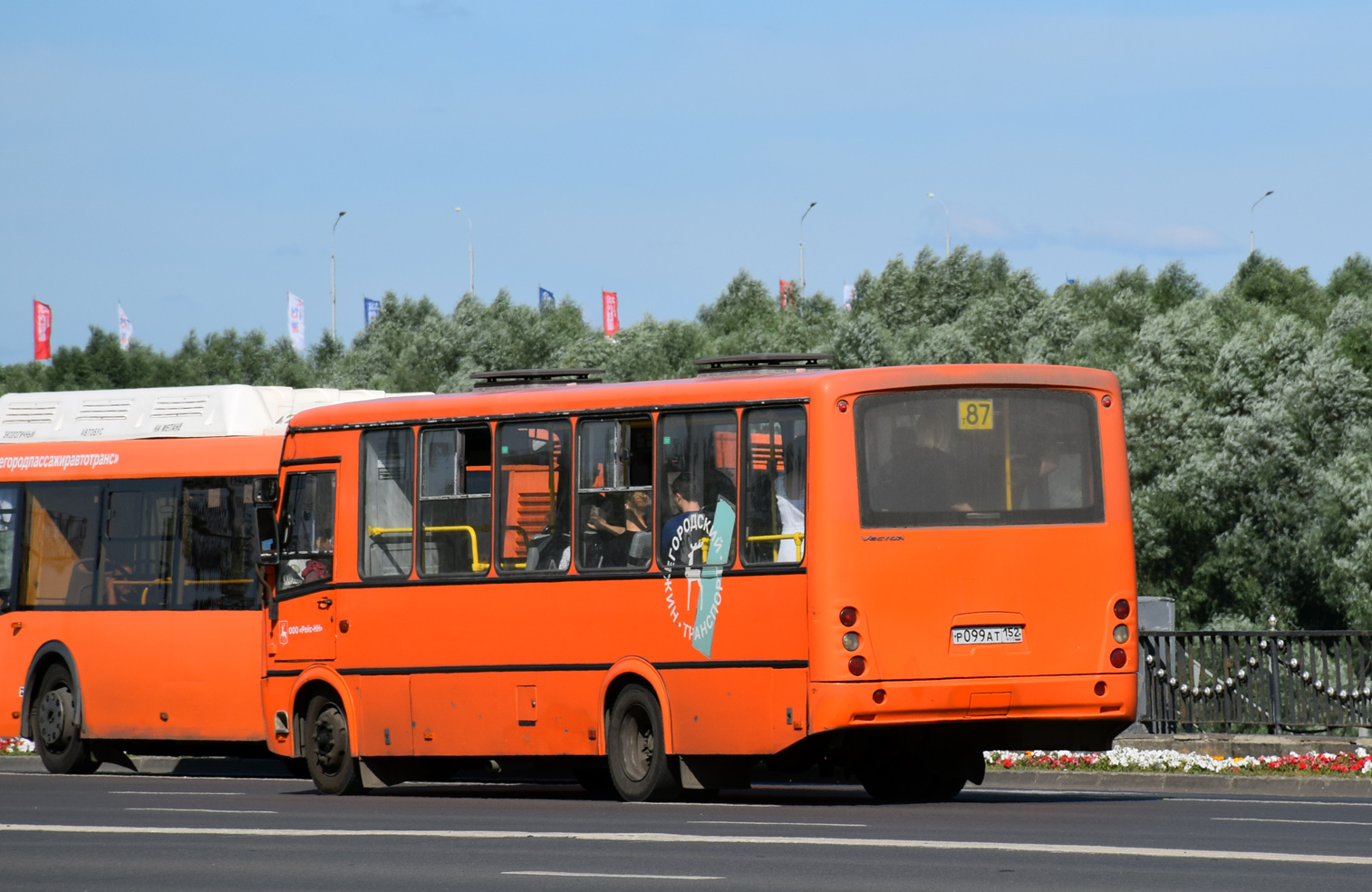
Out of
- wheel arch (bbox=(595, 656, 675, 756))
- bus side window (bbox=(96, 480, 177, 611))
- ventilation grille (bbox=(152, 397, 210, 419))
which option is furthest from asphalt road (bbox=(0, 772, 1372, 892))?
ventilation grille (bbox=(152, 397, 210, 419))

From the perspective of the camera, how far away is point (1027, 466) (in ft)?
49.1

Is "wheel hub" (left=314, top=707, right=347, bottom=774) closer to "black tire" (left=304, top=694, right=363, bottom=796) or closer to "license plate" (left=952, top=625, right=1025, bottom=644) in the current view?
"black tire" (left=304, top=694, right=363, bottom=796)

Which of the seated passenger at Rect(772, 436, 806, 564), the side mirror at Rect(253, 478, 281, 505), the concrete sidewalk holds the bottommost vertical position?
the concrete sidewalk

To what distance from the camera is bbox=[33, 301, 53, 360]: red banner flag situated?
108m

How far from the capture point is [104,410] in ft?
76.1

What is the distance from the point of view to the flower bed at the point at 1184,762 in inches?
746

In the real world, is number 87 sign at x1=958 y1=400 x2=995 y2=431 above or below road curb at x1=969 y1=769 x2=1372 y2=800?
above

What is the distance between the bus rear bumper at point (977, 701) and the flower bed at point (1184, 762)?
3.43 meters

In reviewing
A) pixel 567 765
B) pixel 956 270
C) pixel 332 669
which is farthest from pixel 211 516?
pixel 956 270

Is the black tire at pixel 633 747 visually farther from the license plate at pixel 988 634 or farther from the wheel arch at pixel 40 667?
the wheel arch at pixel 40 667

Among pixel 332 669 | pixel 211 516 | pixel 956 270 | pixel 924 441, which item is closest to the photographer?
pixel 924 441

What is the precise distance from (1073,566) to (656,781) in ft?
10.9

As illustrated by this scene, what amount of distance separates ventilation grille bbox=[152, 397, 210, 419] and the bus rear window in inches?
383

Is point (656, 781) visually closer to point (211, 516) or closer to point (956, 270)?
point (211, 516)
